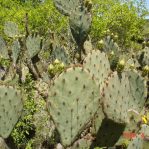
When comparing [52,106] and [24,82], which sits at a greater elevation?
[52,106]

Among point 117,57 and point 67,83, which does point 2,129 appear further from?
point 117,57

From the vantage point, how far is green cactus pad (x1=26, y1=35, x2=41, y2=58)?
276 inches

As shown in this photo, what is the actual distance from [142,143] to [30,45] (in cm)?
389

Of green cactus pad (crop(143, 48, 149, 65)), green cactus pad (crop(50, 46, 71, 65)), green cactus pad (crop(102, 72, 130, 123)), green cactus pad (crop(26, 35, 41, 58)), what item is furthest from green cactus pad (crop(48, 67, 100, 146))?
green cactus pad (crop(26, 35, 41, 58))

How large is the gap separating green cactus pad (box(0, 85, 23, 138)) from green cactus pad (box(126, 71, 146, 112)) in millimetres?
915

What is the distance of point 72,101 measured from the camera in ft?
10.2

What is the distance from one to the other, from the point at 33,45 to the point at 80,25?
2.23 m

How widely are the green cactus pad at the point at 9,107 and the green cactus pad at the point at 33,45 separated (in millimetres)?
3469

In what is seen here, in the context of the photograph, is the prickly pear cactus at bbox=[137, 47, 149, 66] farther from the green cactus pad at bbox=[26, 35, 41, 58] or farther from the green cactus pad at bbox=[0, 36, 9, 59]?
the green cactus pad at bbox=[0, 36, 9, 59]

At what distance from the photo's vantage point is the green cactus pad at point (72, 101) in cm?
307

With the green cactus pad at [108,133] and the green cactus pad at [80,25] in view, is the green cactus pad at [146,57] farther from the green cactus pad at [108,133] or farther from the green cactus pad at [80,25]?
the green cactus pad at [108,133]

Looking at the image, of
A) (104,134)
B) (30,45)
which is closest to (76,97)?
(104,134)

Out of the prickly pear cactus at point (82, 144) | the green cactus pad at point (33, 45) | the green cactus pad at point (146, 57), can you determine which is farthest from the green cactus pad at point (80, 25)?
the green cactus pad at point (33, 45)

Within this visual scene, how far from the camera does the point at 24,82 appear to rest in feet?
25.3
